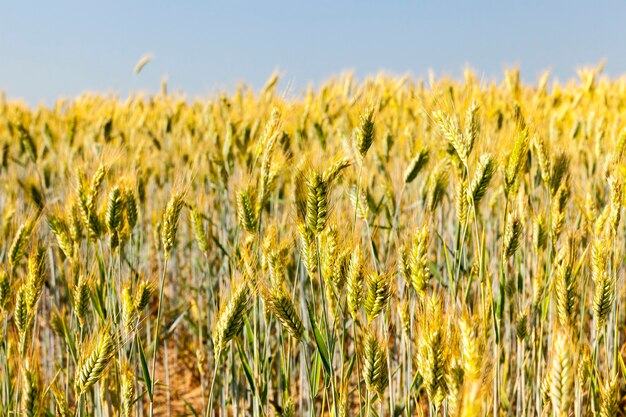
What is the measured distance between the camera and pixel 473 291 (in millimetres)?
2537

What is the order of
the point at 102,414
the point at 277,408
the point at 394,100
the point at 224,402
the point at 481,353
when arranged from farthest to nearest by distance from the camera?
the point at 394,100, the point at 224,402, the point at 102,414, the point at 277,408, the point at 481,353

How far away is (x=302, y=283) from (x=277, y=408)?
632 millimetres

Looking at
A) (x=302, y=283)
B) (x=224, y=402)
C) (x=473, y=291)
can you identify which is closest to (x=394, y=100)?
(x=473, y=291)

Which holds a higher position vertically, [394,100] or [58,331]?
[394,100]

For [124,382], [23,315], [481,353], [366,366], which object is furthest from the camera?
[23,315]

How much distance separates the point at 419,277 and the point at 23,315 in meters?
0.74

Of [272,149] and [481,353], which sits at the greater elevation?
[272,149]

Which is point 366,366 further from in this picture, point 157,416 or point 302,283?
point 157,416

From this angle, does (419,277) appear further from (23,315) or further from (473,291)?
(473,291)

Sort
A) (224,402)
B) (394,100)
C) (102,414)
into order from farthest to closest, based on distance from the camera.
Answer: (394,100) → (224,402) → (102,414)

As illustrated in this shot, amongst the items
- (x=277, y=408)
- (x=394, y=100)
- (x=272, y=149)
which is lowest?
(x=277, y=408)

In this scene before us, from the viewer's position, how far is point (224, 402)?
183 centimetres

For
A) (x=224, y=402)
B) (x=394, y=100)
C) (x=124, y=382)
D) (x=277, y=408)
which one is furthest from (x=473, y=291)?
(x=394, y=100)

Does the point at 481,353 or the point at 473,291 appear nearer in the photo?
the point at 481,353
